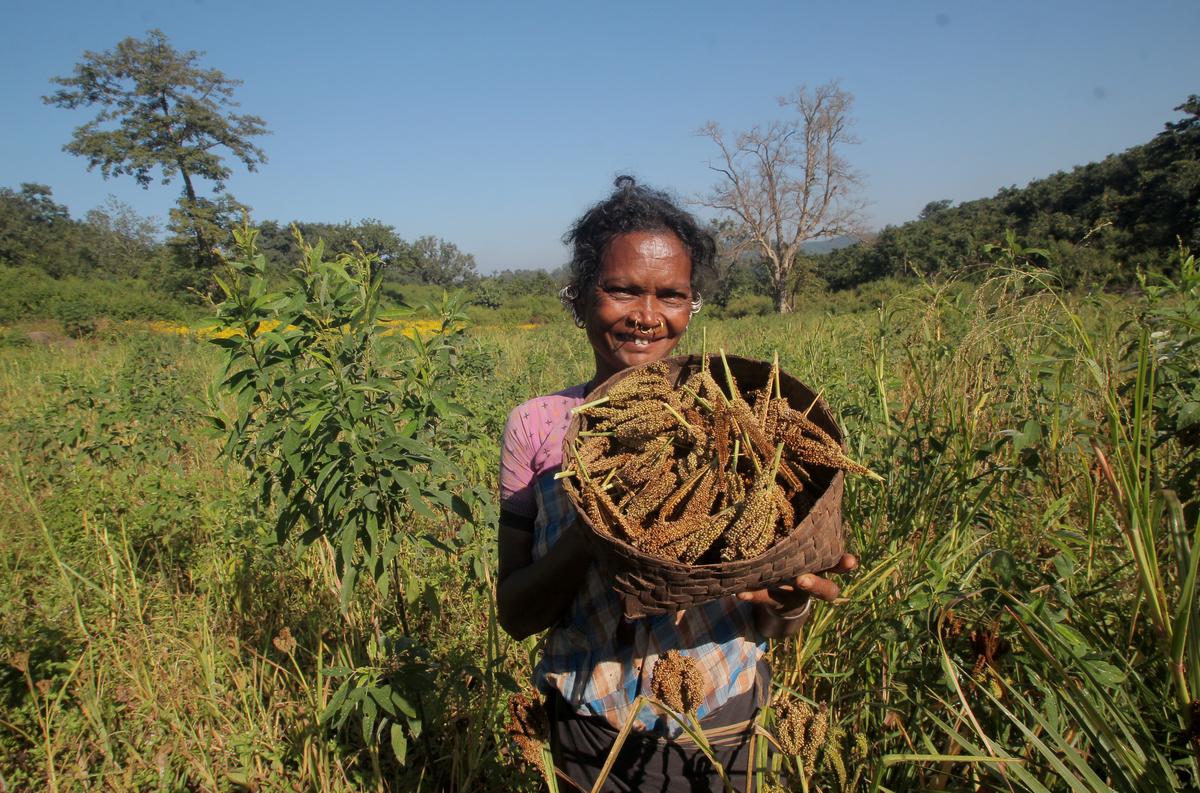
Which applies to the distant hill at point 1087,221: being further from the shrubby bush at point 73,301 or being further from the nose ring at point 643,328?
the shrubby bush at point 73,301

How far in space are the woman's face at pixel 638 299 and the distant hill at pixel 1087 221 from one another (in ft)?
28.0

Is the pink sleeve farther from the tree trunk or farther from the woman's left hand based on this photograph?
the tree trunk

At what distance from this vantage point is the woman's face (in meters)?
1.46

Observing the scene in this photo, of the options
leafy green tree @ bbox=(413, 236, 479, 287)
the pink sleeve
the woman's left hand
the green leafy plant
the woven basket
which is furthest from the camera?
leafy green tree @ bbox=(413, 236, 479, 287)

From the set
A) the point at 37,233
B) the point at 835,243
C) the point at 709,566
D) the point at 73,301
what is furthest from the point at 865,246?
the point at 37,233

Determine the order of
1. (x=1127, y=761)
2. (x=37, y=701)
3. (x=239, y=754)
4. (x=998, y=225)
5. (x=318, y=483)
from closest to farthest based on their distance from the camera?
(x=1127, y=761) → (x=318, y=483) → (x=239, y=754) → (x=37, y=701) → (x=998, y=225)

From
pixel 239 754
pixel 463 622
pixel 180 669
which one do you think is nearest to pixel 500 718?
pixel 463 622

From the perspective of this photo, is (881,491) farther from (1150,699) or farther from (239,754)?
(239,754)

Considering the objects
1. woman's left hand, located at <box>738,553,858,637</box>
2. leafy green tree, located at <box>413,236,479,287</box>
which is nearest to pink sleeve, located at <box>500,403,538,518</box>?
woman's left hand, located at <box>738,553,858,637</box>

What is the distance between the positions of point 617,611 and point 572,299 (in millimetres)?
873

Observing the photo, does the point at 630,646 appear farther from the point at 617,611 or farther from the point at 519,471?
the point at 519,471

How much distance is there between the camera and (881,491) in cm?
220

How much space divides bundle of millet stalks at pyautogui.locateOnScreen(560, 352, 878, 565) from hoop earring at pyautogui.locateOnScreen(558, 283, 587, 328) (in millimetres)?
556

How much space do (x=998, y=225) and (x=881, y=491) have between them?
3341 centimetres
